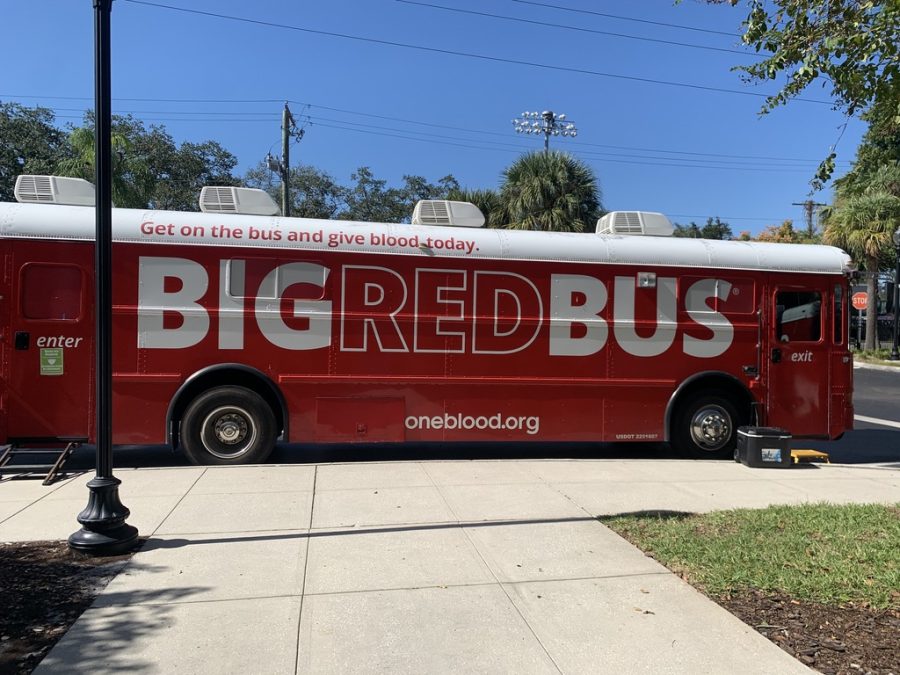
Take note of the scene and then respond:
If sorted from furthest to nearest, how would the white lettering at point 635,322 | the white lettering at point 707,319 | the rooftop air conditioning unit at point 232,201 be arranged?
the white lettering at point 707,319
the white lettering at point 635,322
the rooftop air conditioning unit at point 232,201

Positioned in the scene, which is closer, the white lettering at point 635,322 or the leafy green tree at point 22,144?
the white lettering at point 635,322

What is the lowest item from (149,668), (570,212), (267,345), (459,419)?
(149,668)

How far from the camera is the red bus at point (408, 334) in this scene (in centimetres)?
709

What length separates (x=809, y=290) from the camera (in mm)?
8445

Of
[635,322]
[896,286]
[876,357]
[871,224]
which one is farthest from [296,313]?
[876,357]

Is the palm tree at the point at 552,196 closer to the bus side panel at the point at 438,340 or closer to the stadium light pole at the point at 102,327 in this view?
the bus side panel at the point at 438,340

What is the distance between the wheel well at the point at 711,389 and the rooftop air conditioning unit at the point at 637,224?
1968mm

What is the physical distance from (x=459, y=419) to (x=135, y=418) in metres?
3.71

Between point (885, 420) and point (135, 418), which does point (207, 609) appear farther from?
point (885, 420)

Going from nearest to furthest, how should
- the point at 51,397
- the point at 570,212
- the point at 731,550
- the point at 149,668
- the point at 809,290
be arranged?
the point at 149,668 → the point at 731,550 → the point at 51,397 → the point at 809,290 → the point at 570,212

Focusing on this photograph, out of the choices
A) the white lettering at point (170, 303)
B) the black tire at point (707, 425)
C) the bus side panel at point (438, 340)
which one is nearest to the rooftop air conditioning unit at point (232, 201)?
the bus side panel at point (438, 340)

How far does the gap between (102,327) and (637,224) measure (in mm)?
6481

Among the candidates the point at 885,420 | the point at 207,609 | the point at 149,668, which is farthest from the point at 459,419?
Result: the point at 885,420

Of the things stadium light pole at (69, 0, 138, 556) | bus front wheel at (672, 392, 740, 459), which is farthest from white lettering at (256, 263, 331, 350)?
bus front wheel at (672, 392, 740, 459)
